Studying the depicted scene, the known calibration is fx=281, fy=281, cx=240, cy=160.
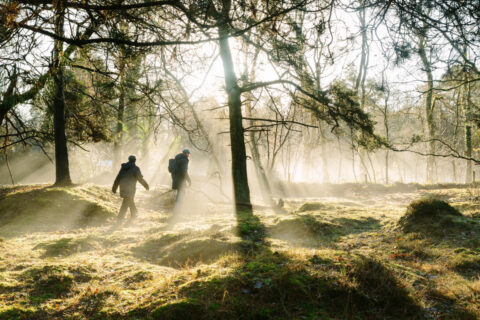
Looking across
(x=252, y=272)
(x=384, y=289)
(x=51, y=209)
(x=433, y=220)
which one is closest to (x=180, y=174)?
(x=51, y=209)

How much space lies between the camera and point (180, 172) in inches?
372

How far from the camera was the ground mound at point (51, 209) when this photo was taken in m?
7.61

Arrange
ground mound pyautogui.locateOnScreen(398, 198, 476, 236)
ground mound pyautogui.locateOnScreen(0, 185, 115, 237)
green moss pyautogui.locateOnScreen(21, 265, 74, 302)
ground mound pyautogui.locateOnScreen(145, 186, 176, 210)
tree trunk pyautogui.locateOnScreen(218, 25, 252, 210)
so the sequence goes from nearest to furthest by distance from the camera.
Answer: green moss pyautogui.locateOnScreen(21, 265, 74, 302) → ground mound pyautogui.locateOnScreen(398, 198, 476, 236) → ground mound pyautogui.locateOnScreen(0, 185, 115, 237) → tree trunk pyautogui.locateOnScreen(218, 25, 252, 210) → ground mound pyautogui.locateOnScreen(145, 186, 176, 210)

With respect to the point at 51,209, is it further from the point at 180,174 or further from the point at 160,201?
the point at 160,201

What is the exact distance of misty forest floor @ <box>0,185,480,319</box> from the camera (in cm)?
290

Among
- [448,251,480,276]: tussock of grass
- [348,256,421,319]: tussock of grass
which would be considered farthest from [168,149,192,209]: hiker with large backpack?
[448,251,480,276]: tussock of grass

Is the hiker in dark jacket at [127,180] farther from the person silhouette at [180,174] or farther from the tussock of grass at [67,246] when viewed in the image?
the tussock of grass at [67,246]

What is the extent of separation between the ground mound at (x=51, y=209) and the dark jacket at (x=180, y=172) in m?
2.21

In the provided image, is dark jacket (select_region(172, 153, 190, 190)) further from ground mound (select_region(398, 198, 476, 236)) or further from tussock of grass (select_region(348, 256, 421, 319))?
tussock of grass (select_region(348, 256, 421, 319))

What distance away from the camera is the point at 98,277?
3.87 m

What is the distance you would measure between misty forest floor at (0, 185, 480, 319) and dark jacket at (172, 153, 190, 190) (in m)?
2.90

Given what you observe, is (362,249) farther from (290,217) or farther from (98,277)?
(98,277)

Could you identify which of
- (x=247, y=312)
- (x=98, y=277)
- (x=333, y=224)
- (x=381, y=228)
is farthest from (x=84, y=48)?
(x=381, y=228)

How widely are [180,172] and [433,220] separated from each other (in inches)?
278
